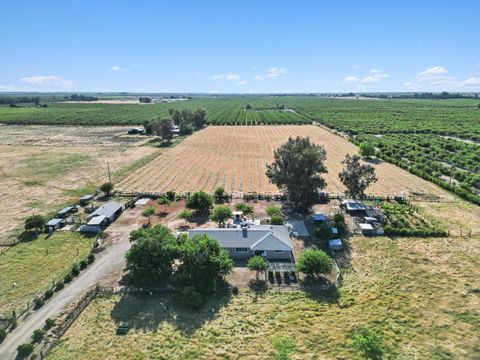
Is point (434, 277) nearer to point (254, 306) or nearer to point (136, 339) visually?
point (254, 306)

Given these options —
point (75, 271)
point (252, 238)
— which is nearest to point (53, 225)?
point (75, 271)

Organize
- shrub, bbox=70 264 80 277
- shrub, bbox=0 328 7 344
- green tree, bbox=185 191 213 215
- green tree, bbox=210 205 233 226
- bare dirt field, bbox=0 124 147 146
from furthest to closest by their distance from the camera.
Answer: bare dirt field, bbox=0 124 147 146, green tree, bbox=185 191 213 215, green tree, bbox=210 205 233 226, shrub, bbox=70 264 80 277, shrub, bbox=0 328 7 344

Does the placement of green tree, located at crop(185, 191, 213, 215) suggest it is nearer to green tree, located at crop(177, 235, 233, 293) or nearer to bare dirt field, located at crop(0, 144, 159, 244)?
green tree, located at crop(177, 235, 233, 293)

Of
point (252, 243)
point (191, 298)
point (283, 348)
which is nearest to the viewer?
point (283, 348)

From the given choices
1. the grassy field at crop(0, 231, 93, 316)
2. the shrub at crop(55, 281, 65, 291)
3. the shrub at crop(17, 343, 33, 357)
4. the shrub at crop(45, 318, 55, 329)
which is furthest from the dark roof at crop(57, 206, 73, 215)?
the shrub at crop(17, 343, 33, 357)

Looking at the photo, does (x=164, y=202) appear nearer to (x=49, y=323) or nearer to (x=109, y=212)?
(x=109, y=212)

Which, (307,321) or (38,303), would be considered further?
(38,303)
